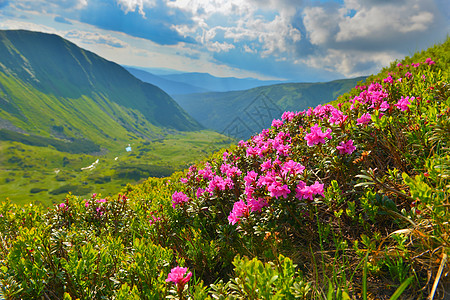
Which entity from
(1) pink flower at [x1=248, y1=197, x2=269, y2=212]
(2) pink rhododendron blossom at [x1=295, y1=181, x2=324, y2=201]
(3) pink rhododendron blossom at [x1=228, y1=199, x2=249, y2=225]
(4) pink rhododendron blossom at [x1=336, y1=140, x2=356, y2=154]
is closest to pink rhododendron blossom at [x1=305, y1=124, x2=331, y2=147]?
(4) pink rhododendron blossom at [x1=336, y1=140, x2=356, y2=154]

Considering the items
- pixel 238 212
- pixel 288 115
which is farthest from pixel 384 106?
pixel 288 115

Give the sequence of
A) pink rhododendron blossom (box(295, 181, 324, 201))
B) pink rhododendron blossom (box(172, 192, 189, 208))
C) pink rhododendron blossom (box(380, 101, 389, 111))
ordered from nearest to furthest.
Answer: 1. pink rhododendron blossom (box(295, 181, 324, 201))
2. pink rhododendron blossom (box(380, 101, 389, 111))
3. pink rhododendron blossom (box(172, 192, 189, 208))

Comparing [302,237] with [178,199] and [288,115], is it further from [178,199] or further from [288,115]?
[288,115]

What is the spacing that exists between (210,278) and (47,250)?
2.28 m

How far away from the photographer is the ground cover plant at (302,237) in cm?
225

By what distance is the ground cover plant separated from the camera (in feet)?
7.39

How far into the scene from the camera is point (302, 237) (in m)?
3.34

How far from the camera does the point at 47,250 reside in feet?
10.7

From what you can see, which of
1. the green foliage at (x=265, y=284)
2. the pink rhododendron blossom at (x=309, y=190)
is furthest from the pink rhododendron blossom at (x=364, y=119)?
the green foliage at (x=265, y=284)

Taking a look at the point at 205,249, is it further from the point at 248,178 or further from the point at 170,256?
the point at 248,178

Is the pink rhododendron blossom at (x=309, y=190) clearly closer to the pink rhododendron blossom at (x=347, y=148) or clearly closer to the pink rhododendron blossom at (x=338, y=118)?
the pink rhododendron blossom at (x=347, y=148)

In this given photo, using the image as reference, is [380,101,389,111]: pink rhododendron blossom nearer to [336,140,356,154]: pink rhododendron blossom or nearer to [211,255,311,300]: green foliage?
[336,140,356,154]: pink rhododendron blossom

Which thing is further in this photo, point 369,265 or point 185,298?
point 369,265

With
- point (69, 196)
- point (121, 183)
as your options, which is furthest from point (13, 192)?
point (69, 196)
